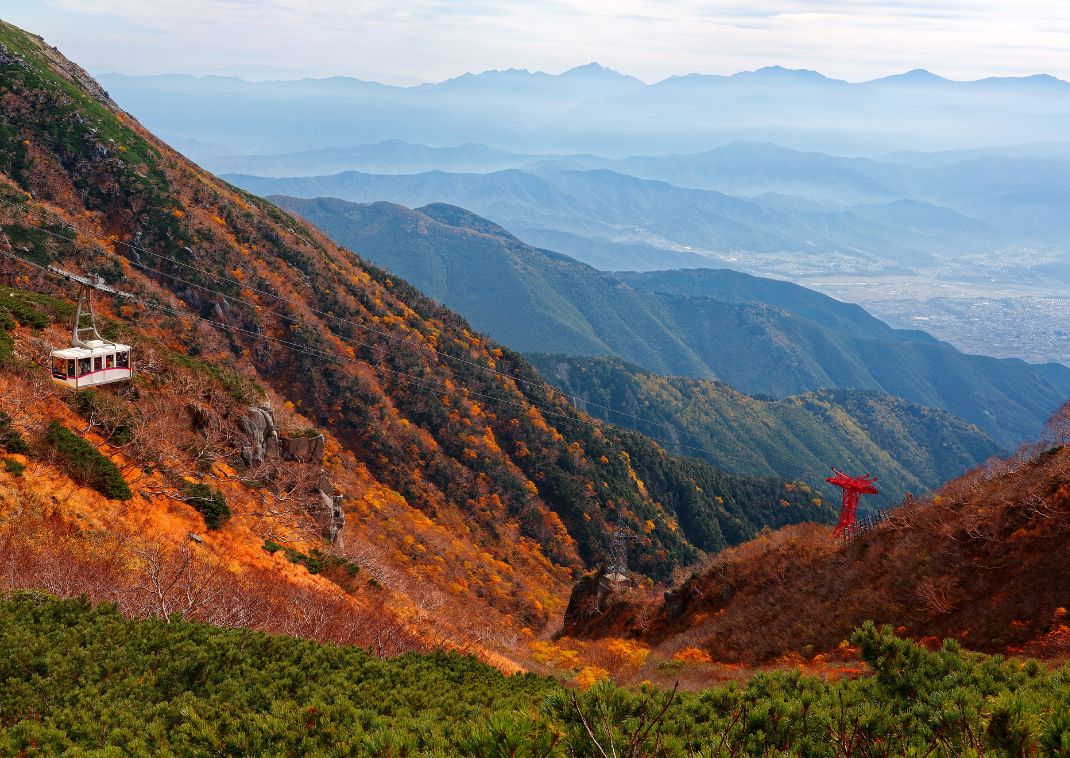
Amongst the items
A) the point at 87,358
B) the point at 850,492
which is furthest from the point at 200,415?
the point at 850,492

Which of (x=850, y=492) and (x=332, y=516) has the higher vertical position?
(x=850, y=492)

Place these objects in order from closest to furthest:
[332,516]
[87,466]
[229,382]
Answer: [87,466] → [332,516] → [229,382]

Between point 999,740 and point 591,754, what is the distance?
350cm

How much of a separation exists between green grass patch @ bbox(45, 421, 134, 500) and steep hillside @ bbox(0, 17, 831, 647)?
6 cm

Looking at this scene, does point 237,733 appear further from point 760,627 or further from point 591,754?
point 760,627

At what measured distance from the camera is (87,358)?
84.2 ft

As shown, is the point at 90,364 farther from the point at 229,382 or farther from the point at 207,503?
the point at 229,382

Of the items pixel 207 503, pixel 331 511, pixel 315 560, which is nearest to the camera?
pixel 207 503

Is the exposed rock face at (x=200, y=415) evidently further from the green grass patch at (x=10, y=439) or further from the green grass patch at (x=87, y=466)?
the green grass patch at (x=10, y=439)

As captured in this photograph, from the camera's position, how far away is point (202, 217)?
227 ft

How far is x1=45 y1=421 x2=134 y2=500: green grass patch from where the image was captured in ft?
73.0

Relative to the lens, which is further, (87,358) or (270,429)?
(270,429)

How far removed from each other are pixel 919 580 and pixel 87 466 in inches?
1006

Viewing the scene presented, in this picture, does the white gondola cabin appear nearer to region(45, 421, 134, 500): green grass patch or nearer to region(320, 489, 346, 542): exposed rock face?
region(45, 421, 134, 500): green grass patch
